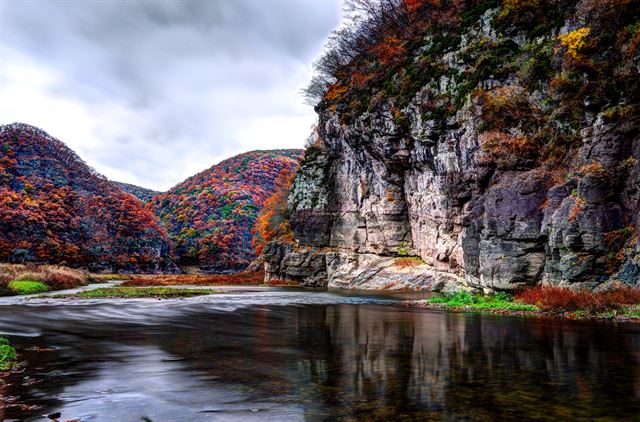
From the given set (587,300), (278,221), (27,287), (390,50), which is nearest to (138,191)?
(278,221)

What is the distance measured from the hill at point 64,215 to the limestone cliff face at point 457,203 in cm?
3801

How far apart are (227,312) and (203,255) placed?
80.4 m

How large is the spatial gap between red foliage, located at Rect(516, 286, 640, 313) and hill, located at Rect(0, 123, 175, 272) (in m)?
71.9

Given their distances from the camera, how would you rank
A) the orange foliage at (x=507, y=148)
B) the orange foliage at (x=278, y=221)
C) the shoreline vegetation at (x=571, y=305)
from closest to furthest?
the shoreline vegetation at (x=571, y=305) < the orange foliage at (x=507, y=148) < the orange foliage at (x=278, y=221)

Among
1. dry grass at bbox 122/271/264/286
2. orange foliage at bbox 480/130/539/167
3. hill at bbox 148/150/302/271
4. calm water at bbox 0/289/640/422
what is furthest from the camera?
hill at bbox 148/150/302/271

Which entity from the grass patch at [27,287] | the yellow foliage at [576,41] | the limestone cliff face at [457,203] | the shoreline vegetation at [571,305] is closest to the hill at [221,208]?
the limestone cliff face at [457,203]

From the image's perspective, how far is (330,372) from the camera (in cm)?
843

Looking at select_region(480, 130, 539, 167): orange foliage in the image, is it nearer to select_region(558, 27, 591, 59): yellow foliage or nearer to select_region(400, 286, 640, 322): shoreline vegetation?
select_region(558, 27, 591, 59): yellow foliage

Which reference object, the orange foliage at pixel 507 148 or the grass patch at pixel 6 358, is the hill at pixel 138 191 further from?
the grass patch at pixel 6 358

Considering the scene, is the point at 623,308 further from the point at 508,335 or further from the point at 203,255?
the point at 203,255

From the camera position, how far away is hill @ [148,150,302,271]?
9925 cm

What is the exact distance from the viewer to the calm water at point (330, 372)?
235 inches

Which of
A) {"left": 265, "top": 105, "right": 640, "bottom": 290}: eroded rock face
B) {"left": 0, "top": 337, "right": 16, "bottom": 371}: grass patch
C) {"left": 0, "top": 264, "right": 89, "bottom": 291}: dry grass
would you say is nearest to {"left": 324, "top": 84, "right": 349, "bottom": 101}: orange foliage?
{"left": 265, "top": 105, "right": 640, "bottom": 290}: eroded rock face

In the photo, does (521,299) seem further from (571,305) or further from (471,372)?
(471,372)
